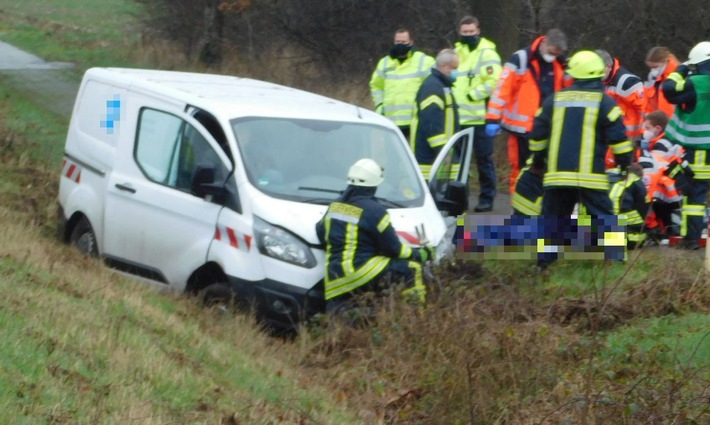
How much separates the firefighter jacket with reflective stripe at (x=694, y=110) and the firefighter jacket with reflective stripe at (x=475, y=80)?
2.50 meters

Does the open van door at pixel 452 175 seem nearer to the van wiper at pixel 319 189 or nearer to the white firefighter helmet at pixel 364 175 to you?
the van wiper at pixel 319 189

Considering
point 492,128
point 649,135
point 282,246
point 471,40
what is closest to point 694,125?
point 649,135

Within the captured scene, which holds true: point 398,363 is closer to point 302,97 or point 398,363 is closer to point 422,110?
point 302,97

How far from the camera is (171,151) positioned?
9.34 metres

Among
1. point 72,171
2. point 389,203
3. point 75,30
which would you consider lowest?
point 75,30

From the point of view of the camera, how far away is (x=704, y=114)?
34.0 feet

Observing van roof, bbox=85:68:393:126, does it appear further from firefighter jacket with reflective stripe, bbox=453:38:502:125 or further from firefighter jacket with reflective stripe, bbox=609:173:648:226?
firefighter jacket with reflective stripe, bbox=453:38:502:125

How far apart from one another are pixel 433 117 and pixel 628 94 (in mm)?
2008

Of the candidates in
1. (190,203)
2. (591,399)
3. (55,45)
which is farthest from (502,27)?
(55,45)

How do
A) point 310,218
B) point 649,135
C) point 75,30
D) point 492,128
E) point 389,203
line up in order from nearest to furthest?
1. point 310,218
2. point 389,203
3. point 649,135
4. point 492,128
5. point 75,30

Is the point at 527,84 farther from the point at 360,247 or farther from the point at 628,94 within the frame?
the point at 360,247

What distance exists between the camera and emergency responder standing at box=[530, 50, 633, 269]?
9164 millimetres

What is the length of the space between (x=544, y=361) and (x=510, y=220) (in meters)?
2.36

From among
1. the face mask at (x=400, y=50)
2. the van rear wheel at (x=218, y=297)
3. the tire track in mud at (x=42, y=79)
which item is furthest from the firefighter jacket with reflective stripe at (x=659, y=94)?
Answer: the tire track in mud at (x=42, y=79)
